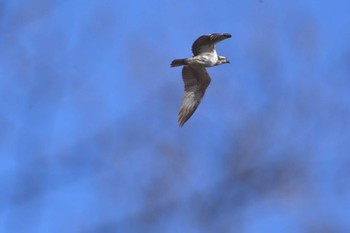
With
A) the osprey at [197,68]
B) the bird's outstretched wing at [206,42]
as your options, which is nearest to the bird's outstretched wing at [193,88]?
the osprey at [197,68]

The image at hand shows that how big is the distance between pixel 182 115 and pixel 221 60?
4.38 ft

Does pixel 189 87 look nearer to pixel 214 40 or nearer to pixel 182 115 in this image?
pixel 182 115

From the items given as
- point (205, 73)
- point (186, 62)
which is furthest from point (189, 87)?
point (186, 62)

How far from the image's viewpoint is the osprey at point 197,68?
39.9 feet

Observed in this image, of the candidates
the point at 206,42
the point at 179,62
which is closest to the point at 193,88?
the point at 179,62

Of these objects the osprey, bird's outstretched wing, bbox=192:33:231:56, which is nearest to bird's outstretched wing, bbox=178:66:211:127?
the osprey

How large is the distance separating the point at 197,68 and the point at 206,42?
118 centimetres

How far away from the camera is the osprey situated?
39.9 ft

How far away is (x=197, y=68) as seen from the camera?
13.3 meters

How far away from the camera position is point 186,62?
1240 centimetres

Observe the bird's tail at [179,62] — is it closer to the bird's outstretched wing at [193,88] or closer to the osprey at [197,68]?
the osprey at [197,68]

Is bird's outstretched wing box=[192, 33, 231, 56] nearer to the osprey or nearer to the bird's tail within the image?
the osprey

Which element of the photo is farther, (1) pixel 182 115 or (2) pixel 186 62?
(1) pixel 182 115

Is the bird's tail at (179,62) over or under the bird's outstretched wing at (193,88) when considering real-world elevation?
under
